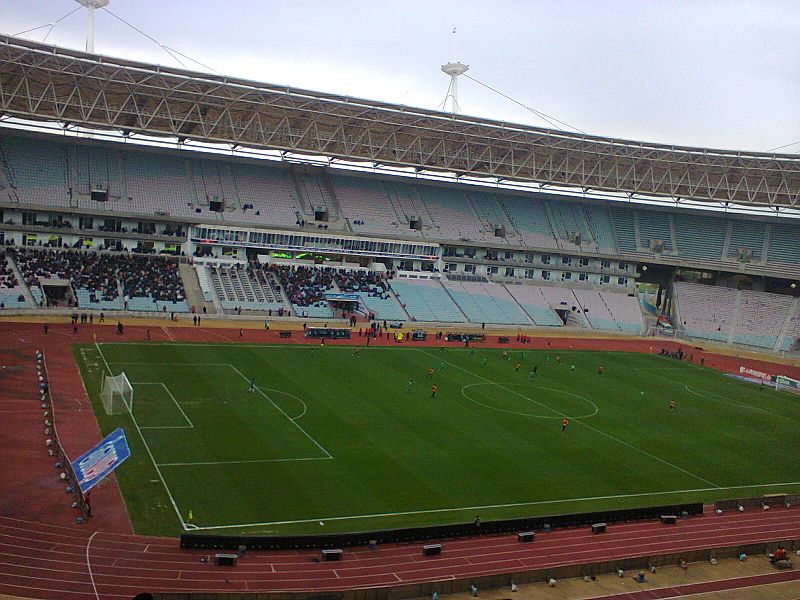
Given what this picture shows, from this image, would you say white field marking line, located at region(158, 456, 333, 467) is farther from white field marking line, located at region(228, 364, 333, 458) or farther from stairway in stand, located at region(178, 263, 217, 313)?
stairway in stand, located at region(178, 263, 217, 313)

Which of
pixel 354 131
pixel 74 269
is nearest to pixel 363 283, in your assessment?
pixel 354 131

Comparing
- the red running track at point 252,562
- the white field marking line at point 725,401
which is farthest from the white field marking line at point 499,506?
the white field marking line at point 725,401

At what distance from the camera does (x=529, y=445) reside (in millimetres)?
30938

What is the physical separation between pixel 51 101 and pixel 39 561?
43.4 meters

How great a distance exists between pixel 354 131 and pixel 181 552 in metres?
49.0

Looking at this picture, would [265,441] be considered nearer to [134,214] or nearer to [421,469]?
[421,469]

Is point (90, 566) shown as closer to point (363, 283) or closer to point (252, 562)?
point (252, 562)

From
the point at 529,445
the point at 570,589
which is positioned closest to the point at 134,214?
the point at 529,445

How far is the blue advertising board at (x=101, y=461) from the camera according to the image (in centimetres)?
2088

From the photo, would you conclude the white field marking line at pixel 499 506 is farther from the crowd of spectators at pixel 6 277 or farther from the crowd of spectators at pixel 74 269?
the crowd of spectators at pixel 6 277

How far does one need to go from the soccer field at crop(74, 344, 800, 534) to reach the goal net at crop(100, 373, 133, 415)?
0.43 metres

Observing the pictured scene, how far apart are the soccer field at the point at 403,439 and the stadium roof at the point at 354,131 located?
19.7 m

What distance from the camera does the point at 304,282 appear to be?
61281 millimetres

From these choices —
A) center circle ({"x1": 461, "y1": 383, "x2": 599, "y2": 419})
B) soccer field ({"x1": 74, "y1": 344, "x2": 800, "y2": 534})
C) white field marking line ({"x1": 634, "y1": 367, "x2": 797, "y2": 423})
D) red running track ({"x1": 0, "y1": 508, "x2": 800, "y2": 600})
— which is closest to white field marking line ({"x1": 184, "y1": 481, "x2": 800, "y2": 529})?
soccer field ({"x1": 74, "y1": 344, "x2": 800, "y2": 534})
